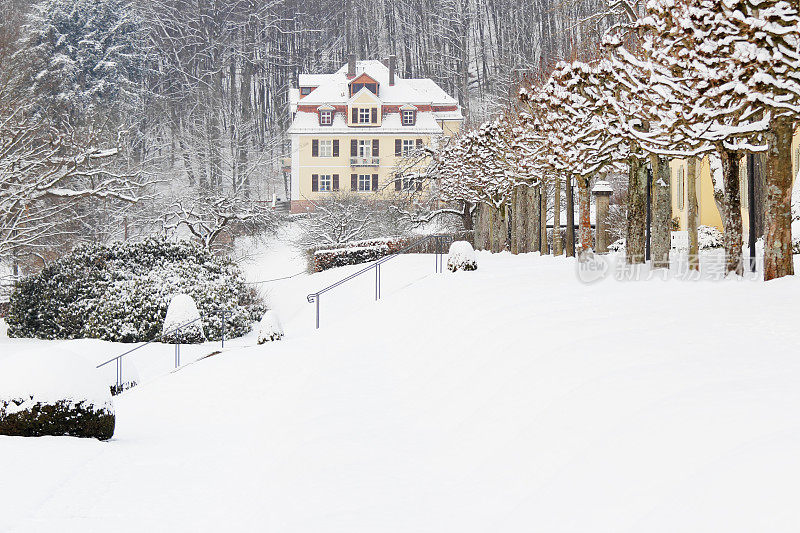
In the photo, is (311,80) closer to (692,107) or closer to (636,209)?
(636,209)

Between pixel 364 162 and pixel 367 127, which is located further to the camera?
pixel 364 162

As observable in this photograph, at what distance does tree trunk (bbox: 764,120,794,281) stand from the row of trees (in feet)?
0.05

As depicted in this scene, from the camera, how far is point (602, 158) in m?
22.2

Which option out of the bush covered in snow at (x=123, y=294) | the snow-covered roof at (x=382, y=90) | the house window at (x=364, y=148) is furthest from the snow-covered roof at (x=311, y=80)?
the bush covered in snow at (x=123, y=294)

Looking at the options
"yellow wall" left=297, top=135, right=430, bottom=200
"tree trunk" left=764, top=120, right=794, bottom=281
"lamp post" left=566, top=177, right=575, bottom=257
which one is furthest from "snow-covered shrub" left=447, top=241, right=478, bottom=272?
"yellow wall" left=297, top=135, right=430, bottom=200

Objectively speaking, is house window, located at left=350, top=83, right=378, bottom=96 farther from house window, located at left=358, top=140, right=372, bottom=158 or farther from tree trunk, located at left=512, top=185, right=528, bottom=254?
tree trunk, located at left=512, top=185, right=528, bottom=254

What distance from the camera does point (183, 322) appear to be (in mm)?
24156

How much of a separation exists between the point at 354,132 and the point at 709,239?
40397mm

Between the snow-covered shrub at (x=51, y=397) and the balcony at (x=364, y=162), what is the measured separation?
56627 mm

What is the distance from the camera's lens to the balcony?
65.2 meters

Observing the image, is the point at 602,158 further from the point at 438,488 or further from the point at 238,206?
the point at 238,206

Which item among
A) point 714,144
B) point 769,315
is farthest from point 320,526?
point 714,144

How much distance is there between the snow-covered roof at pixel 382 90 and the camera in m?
65.6

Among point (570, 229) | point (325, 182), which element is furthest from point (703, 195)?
point (325, 182)
